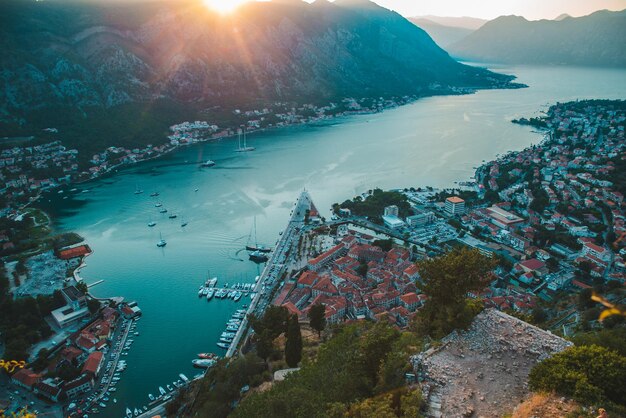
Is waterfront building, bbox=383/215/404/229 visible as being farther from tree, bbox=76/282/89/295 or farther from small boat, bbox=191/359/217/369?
tree, bbox=76/282/89/295

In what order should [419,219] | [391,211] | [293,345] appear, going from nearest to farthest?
[293,345], [419,219], [391,211]

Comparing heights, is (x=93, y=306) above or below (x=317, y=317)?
below

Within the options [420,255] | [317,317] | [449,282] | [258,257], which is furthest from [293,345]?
[420,255]

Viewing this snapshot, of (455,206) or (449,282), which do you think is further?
(455,206)

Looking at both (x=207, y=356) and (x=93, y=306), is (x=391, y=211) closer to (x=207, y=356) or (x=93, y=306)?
(x=207, y=356)

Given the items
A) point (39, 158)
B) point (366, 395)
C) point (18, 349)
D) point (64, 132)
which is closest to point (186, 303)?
point (18, 349)

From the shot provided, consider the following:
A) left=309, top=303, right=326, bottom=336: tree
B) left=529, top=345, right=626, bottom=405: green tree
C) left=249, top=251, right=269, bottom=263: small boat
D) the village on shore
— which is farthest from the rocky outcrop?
left=249, top=251, right=269, bottom=263: small boat

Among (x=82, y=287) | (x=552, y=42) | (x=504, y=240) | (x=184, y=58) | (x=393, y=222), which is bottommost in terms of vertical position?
(x=504, y=240)

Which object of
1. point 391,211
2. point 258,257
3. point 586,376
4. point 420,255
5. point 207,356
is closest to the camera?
point 586,376
